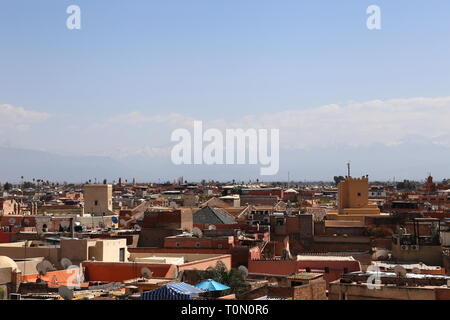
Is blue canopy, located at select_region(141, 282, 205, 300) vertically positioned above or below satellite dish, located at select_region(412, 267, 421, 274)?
above

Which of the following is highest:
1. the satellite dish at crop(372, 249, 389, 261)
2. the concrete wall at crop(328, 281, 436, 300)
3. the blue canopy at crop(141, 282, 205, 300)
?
the blue canopy at crop(141, 282, 205, 300)

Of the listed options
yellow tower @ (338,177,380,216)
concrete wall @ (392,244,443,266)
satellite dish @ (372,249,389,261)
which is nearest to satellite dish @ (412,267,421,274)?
concrete wall @ (392,244,443,266)

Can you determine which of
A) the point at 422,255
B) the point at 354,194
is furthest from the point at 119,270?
the point at 354,194

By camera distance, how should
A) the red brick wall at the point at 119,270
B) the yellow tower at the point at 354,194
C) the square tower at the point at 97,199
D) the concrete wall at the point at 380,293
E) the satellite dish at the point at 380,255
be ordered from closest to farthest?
the concrete wall at the point at 380,293 → the red brick wall at the point at 119,270 → the satellite dish at the point at 380,255 → the yellow tower at the point at 354,194 → the square tower at the point at 97,199

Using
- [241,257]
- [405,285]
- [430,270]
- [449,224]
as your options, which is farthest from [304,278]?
[449,224]

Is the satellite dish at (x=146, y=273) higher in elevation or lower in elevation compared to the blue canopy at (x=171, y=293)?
lower

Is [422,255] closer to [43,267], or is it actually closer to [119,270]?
[119,270]

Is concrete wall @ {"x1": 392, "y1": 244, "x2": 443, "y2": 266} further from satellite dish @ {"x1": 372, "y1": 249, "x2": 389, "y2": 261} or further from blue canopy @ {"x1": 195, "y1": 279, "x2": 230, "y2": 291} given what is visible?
blue canopy @ {"x1": 195, "y1": 279, "x2": 230, "y2": 291}

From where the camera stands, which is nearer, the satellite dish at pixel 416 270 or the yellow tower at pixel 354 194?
the satellite dish at pixel 416 270

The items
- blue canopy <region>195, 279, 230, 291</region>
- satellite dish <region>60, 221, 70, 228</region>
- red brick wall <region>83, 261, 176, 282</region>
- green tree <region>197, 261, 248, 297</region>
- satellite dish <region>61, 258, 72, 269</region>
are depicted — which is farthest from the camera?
satellite dish <region>60, 221, 70, 228</region>

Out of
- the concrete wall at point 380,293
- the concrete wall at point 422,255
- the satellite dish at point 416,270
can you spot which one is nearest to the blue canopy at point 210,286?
the concrete wall at point 380,293

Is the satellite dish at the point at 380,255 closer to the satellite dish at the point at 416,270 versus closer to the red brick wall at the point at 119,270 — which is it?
the satellite dish at the point at 416,270

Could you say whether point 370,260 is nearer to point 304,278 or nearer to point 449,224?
point 449,224
